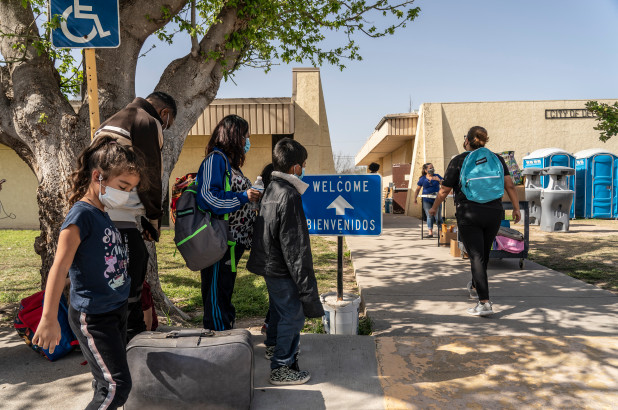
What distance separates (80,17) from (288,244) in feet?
6.76

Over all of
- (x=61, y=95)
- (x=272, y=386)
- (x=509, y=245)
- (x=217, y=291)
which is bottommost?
(x=272, y=386)

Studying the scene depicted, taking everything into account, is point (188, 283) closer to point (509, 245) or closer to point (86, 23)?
point (86, 23)

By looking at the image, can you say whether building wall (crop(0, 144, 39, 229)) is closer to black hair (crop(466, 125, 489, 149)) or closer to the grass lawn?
the grass lawn

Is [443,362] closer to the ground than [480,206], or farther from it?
closer to the ground

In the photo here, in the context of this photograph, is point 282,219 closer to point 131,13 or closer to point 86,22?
point 86,22

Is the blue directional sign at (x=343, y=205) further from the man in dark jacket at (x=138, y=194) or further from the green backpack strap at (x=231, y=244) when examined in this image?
the man in dark jacket at (x=138, y=194)

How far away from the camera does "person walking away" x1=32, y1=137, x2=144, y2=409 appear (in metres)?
1.91

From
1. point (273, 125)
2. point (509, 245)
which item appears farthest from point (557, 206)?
point (273, 125)

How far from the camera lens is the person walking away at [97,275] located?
1909 millimetres

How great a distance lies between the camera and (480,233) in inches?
162

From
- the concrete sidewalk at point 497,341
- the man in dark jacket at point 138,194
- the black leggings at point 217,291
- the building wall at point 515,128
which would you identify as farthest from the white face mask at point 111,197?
the building wall at point 515,128

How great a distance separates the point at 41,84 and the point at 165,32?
2086 mm

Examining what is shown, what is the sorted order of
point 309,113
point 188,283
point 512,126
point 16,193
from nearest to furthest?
1. point 188,283
2. point 309,113
3. point 16,193
4. point 512,126

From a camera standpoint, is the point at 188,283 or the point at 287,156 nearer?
the point at 287,156
